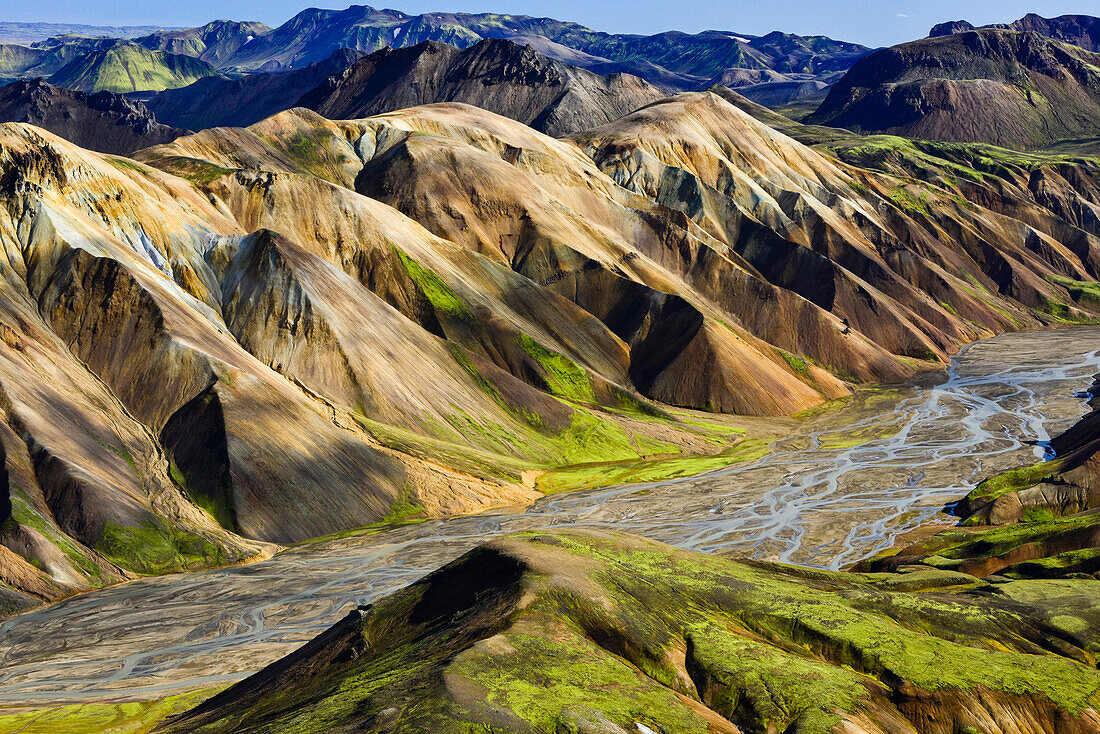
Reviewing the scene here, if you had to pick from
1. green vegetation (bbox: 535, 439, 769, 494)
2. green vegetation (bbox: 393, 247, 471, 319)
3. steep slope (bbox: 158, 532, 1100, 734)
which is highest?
green vegetation (bbox: 393, 247, 471, 319)

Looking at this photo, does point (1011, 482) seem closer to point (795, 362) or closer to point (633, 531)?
point (633, 531)

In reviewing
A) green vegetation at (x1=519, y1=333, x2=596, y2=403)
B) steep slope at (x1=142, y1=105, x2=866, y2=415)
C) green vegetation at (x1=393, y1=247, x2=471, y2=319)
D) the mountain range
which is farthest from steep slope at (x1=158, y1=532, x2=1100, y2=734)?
steep slope at (x1=142, y1=105, x2=866, y2=415)

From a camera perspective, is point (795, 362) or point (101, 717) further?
point (795, 362)

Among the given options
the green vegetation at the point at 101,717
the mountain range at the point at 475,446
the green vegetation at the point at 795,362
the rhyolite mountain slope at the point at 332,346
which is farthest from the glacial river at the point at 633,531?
the green vegetation at the point at 795,362

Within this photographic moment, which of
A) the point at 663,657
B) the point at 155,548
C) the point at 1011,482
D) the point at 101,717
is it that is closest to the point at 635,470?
the point at 1011,482

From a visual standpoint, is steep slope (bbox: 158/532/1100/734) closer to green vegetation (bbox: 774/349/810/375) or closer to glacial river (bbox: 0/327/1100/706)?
glacial river (bbox: 0/327/1100/706)

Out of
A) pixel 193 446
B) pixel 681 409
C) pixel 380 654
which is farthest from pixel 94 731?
pixel 681 409
